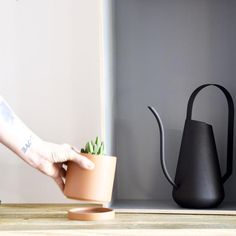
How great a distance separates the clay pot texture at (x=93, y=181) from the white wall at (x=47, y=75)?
13.1 inches

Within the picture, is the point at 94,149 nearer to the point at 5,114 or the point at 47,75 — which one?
the point at 5,114

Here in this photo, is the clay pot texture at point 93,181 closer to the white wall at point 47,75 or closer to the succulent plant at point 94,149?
the succulent plant at point 94,149

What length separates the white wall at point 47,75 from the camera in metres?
1.32

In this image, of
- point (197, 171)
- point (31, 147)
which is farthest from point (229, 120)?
point (31, 147)

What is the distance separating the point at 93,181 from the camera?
962 mm

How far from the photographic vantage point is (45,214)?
1.05m

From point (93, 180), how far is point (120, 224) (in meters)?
0.10

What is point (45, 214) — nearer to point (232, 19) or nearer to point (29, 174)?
point (29, 174)

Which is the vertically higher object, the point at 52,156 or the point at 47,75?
the point at 47,75

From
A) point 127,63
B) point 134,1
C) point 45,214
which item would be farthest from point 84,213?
point 134,1

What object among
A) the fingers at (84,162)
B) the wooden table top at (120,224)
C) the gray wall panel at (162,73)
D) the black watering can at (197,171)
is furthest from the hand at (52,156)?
the gray wall panel at (162,73)

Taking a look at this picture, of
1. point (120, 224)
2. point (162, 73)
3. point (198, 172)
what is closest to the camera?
point (120, 224)

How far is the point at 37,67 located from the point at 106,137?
1.09ft
